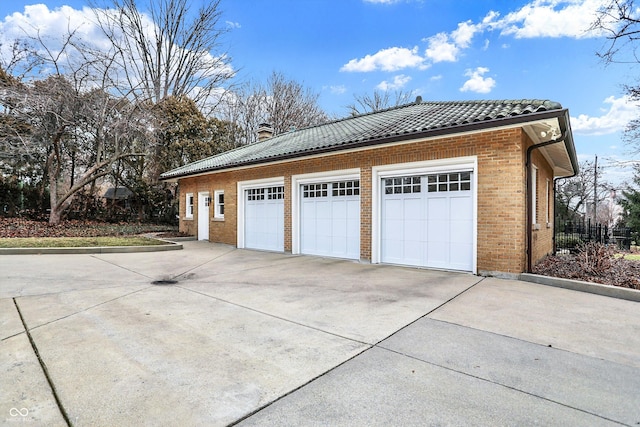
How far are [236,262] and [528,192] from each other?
718cm

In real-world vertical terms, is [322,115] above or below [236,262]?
above

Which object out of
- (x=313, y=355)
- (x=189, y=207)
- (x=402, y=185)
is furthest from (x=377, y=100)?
(x=313, y=355)

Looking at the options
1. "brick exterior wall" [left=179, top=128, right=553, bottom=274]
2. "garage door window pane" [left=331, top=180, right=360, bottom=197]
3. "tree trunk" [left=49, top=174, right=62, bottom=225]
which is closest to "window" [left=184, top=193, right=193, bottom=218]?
"tree trunk" [left=49, top=174, right=62, bottom=225]

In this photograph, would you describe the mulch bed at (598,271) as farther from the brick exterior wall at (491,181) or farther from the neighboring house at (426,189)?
the brick exterior wall at (491,181)

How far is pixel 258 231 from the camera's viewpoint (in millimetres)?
11836

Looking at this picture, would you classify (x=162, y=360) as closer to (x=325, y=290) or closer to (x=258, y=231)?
(x=325, y=290)

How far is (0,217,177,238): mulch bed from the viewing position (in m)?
12.7

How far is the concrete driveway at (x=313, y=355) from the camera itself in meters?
2.23

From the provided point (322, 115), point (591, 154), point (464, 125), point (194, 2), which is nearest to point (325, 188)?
point (464, 125)

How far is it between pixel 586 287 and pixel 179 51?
2828 cm

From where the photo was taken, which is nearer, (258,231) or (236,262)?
(236,262)

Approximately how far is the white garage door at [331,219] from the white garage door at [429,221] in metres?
0.92

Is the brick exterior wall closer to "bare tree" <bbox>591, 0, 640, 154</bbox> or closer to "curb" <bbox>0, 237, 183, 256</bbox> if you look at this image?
"bare tree" <bbox>591, 0, 640, 154</bbox>

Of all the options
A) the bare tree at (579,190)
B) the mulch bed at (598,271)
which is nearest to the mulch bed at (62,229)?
the mulch bed at (598,271)
